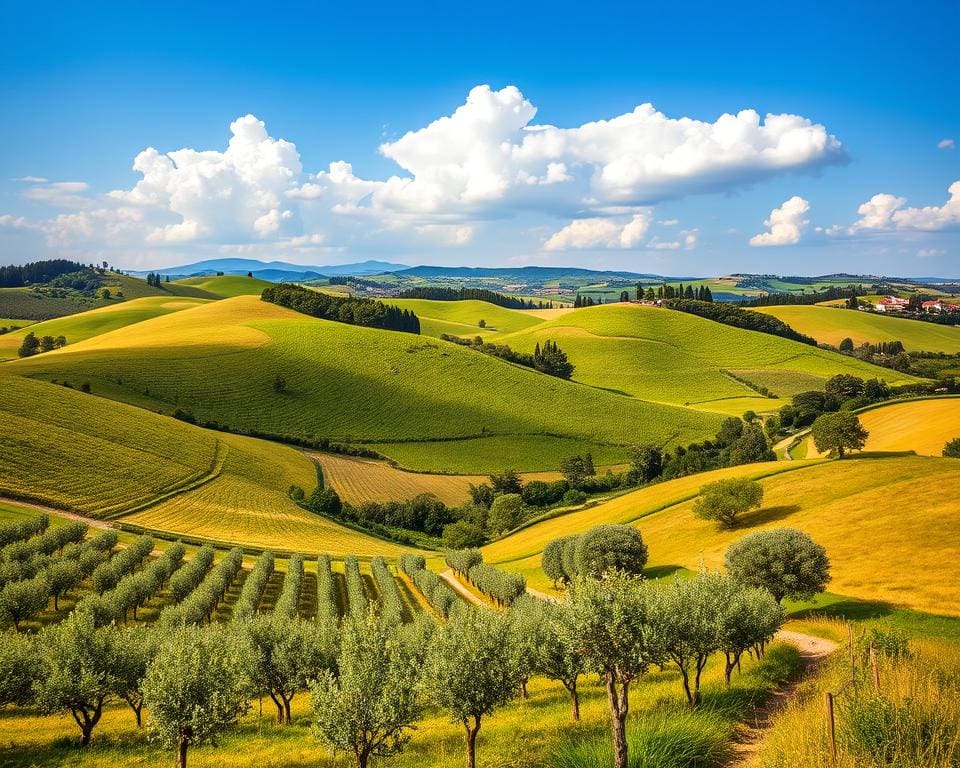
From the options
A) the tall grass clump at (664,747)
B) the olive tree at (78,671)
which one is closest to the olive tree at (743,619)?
the tall grass clump at (664,747)

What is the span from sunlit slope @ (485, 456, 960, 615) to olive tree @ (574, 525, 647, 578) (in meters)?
3.82

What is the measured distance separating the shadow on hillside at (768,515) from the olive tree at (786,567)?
18719 mm

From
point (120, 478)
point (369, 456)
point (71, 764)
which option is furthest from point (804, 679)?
point (369, 456)

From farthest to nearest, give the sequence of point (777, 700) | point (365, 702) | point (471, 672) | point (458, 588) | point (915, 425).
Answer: point (915, 425) → point (458, 588) → point (777, 700) → point (471, 672) → point (365, 702)

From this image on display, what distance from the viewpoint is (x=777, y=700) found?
2725 centimetres

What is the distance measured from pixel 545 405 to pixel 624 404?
21233mm

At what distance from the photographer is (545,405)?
159750 millimetres

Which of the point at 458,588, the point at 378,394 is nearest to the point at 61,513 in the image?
the point at 458,588

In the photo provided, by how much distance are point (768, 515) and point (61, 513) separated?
266 ft

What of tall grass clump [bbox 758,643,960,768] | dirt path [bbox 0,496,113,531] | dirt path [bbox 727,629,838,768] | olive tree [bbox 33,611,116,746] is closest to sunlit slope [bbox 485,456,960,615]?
dirt path [bbox 727,629,838,768]

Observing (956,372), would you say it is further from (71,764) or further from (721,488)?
(71,764)

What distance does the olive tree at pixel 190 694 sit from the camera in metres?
25.0

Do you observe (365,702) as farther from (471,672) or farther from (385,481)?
(385,481)

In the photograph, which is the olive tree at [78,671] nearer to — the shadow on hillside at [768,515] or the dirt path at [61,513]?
the dirt path at [61,513]
